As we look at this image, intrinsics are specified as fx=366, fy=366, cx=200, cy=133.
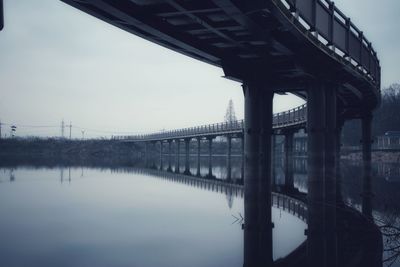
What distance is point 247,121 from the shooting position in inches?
724

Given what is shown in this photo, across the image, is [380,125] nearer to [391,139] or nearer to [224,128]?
[391,139]

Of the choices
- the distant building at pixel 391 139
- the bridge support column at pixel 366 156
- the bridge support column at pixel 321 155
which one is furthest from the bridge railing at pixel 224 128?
the distant building at pixel 391 139

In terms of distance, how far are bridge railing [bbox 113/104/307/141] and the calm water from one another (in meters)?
12.0

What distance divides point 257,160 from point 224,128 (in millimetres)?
39133

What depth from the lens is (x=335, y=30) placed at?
634 inches

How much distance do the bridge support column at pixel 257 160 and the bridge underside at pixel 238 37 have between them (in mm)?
960

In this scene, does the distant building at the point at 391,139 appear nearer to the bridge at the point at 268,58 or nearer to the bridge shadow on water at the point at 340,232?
the bridge shadow on water at the point at 340,232

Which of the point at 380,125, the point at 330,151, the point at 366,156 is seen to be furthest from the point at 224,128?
the point at 380,125

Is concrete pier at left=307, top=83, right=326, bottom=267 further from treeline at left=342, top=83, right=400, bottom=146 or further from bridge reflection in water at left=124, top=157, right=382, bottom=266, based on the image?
treeline at left=342, top=83, right=400, bottom=146

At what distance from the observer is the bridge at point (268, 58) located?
11047 mm

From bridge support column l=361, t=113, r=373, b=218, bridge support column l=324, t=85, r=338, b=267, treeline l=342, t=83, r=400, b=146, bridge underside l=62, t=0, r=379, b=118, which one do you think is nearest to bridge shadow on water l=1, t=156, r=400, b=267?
bridge support column l=361, t=113, r=373, b=218

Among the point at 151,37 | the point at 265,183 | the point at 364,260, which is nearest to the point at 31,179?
the point at 265,183

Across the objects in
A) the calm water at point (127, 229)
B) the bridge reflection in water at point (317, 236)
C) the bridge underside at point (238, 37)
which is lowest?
the calm water at point (127, 229)

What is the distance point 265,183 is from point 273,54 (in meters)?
7.74
